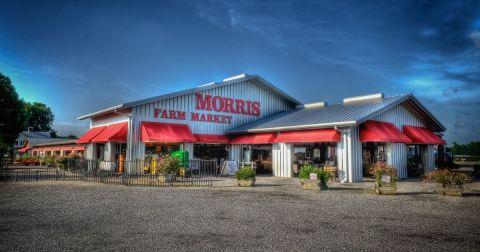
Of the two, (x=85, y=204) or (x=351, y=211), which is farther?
(x=85, y=204)

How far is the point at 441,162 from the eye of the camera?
25250mm

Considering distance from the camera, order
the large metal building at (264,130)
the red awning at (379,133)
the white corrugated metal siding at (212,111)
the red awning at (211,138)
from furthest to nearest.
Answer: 1. the red awning at (211,138)
2. the white corrugated metal siding at (212,111)
3. the large metal building at (264,130)
4. the red awning at (379,133)

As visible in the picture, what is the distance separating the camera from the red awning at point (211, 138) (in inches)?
978

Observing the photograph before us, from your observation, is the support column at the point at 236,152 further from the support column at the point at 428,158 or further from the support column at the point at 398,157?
the support column at the point at 428,158

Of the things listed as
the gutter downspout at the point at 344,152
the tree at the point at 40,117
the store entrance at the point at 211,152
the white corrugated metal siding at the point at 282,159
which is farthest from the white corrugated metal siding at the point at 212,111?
the tree at the point at 40,117

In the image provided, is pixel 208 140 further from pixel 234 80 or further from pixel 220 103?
pixel 234 80

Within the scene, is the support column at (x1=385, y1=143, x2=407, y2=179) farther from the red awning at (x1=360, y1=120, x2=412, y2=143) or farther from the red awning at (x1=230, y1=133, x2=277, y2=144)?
the red awning at (x1=230, y1=133, x2=277, y2=144)

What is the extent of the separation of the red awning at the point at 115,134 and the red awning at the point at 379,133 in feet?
51.0

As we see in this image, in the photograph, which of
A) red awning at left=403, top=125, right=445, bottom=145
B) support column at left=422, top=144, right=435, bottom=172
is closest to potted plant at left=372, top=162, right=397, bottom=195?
red awning at left=403, top=125, right=445, bottom=145

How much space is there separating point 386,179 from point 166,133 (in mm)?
14683

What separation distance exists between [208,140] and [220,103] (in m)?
3.90

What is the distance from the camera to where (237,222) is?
25.2 ft

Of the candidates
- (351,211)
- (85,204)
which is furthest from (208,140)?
(351,211)

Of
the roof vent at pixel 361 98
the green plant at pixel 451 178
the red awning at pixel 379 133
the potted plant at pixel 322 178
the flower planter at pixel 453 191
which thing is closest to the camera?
the green plant at pixel 451 178
